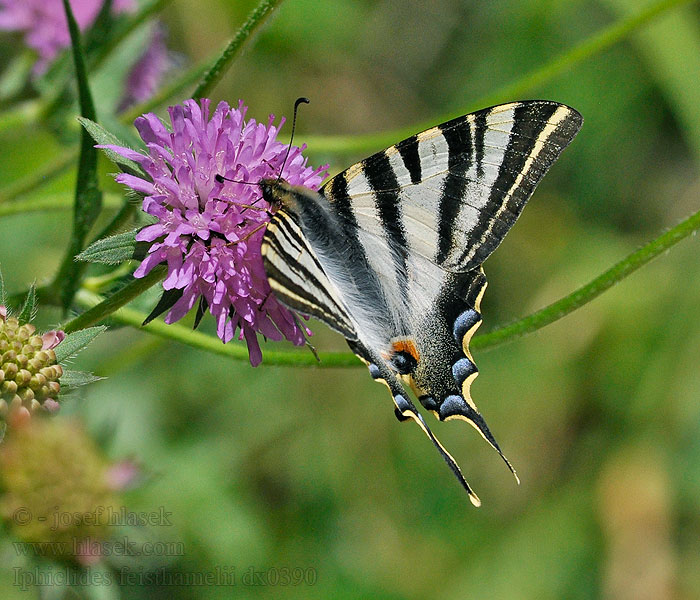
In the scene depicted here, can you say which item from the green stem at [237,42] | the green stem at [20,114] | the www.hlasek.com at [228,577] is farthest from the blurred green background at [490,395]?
the green stem at [237,42]

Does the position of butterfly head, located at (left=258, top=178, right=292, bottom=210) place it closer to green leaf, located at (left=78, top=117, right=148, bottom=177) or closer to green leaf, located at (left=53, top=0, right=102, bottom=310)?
green leaf, located at (left=78, top=117, right=148, bottom=177)

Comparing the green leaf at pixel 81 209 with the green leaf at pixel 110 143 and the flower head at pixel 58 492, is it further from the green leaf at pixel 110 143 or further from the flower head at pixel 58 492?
the flower head at pixel 58 492

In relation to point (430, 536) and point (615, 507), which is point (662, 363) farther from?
point (430, 536)

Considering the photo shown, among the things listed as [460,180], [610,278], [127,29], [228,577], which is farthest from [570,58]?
[228,577]

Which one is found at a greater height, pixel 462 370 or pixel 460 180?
pixel 460 180

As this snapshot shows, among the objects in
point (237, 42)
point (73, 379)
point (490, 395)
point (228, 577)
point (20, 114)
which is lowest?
point (228, 577)

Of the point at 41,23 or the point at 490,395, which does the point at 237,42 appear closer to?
the point at 41,23

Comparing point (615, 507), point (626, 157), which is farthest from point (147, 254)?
point (626, 157)
